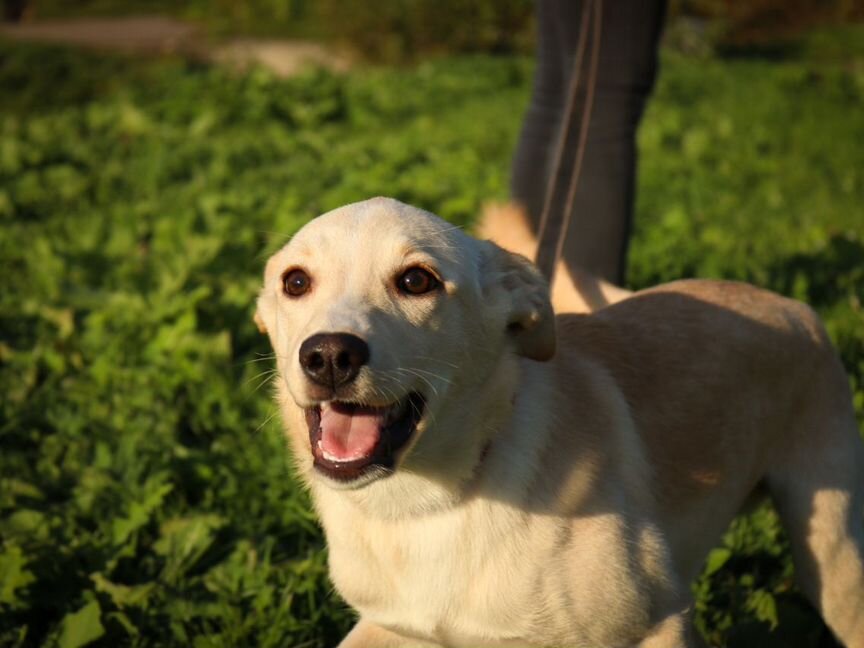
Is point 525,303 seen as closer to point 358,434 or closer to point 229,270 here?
point 358,434

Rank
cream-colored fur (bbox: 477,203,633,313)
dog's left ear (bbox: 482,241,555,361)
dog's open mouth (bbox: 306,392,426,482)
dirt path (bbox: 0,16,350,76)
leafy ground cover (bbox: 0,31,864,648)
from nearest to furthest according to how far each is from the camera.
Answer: dog's open mouth (bbox: 306,392,426,482) < dog's left ear (bbox: 482,241,555,361) < leafy ground cover (bbox: 0,31,864,648) < cream-colored fur (bbox: 477,203,633,313) < dirt path (bbox: 0,16,350,76)

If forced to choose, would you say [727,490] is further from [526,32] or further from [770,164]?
[526,32]

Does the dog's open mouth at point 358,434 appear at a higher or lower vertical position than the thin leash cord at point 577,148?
lower

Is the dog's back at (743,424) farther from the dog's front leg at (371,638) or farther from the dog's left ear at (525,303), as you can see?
the dog's front leg at (371,638)

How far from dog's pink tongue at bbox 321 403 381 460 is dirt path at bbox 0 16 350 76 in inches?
438

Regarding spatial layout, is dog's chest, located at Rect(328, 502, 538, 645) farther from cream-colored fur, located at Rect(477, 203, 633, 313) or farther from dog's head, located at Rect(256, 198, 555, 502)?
cream-colored fur, located at Rect(477, 203, 633, 313)

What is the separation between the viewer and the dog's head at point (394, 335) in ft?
7.86

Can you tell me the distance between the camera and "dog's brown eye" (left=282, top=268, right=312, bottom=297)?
2670 millimetres

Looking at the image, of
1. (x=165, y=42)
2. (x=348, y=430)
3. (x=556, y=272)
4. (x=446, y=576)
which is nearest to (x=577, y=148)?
(x=556, y=272)

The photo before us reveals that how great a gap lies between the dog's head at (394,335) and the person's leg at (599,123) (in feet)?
3.82

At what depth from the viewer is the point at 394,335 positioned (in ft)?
8.11

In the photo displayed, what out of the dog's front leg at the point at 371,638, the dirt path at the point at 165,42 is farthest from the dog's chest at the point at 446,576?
the dirt path at the point at 165,42

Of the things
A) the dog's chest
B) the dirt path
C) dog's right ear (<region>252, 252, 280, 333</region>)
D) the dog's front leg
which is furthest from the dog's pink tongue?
the dirt path

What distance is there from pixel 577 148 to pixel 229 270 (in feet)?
8.43
